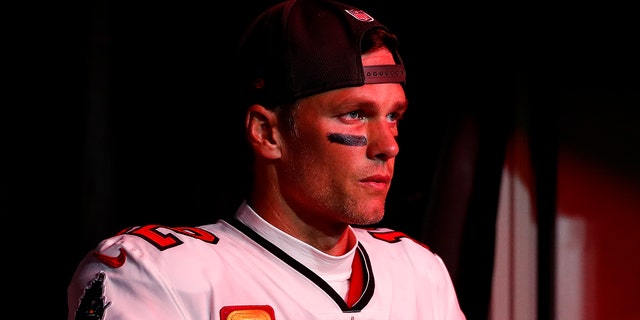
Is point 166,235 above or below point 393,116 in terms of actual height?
below

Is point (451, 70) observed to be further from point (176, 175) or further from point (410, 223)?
point (176, 175)

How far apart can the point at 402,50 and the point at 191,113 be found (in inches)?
27.3

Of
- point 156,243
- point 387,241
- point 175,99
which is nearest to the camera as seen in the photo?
point 156,243

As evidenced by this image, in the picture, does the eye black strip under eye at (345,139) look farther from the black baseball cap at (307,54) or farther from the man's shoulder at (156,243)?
the man's shoulder at (156,243)

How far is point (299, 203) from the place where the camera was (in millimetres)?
1769

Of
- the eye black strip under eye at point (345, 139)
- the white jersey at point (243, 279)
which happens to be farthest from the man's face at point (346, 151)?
the white jersey at point (243, 279)

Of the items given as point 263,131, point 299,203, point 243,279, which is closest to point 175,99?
point 263,131

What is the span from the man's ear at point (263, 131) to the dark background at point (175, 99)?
420mm

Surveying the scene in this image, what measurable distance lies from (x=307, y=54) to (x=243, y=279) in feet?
1.63

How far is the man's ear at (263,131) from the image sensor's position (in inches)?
70.2

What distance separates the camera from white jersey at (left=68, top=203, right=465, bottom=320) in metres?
1.53

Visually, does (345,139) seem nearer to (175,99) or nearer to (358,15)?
(358,15)

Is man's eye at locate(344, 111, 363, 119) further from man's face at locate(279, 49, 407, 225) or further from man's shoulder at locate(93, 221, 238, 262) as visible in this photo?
man's shoulder at locate(93, 221, 238, 262)

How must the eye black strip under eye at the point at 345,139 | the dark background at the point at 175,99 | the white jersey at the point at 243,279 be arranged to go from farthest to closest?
the dark background at the point at 175,99 < the eye black strip under eye at the point at 345,139 < the white jersey at the point at 243,279
